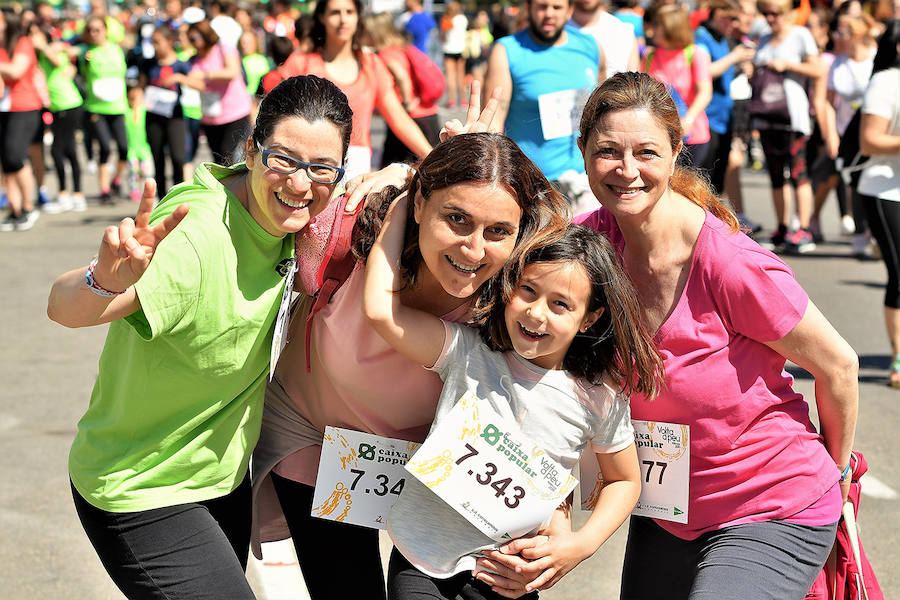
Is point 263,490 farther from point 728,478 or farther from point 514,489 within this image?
point 728,478

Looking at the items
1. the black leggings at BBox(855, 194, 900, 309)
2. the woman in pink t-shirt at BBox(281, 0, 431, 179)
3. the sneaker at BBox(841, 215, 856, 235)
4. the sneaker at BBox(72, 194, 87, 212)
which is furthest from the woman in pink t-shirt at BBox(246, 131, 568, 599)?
the sneaker at BBox(72, 194, 87, 212)

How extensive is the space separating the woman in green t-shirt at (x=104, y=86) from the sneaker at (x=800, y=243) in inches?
266

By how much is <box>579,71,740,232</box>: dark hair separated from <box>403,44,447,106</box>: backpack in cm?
560

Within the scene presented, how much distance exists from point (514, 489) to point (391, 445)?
354mm

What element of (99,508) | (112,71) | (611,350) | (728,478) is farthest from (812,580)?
(112,71)

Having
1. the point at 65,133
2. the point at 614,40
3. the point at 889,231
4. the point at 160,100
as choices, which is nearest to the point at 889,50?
the point at 889,231

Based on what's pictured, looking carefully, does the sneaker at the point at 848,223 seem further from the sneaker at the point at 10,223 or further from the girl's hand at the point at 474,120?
the girl's hand at the point at 474,120

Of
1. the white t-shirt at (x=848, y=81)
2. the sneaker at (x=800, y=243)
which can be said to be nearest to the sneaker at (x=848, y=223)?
the sneaker at (x=800, y=243)

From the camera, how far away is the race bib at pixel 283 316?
7.83ft

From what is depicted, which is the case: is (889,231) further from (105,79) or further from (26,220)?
(105,79)

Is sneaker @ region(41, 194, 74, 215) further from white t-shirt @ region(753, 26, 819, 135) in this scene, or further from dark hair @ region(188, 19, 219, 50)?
white t-shirt @ region(753, 26, 819, 135)

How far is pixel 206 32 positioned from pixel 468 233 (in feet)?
26.7

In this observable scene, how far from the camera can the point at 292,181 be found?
2.35 meters

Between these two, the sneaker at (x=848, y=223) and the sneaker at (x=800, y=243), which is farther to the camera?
the sneaker at (x=848, y=223)
